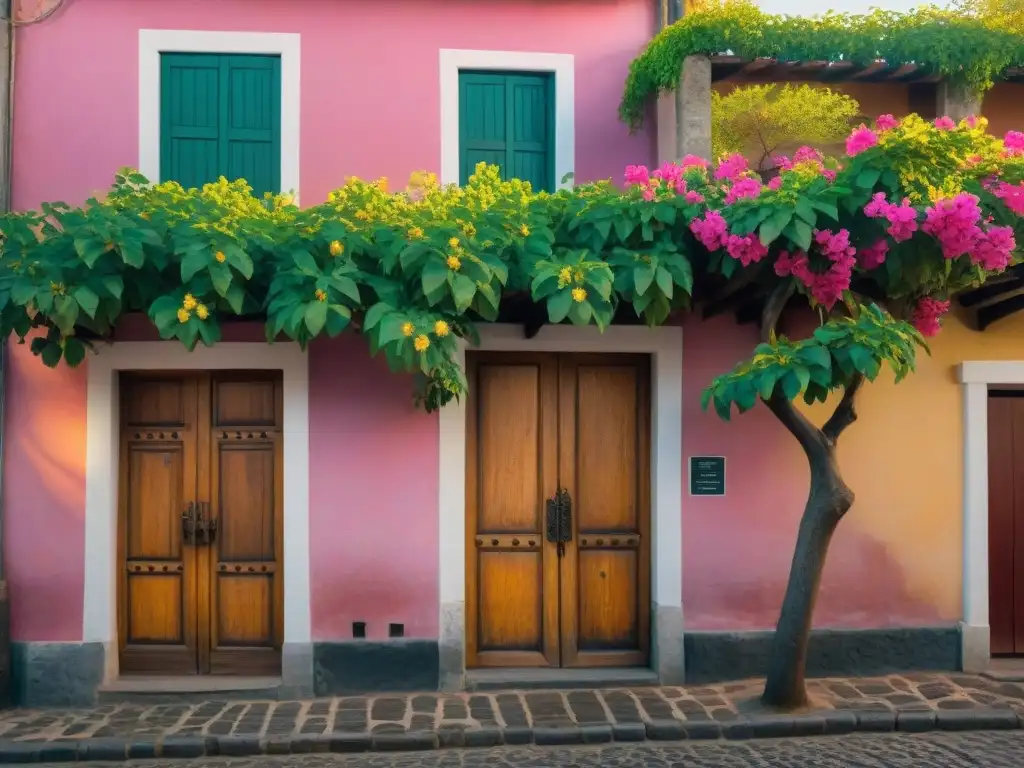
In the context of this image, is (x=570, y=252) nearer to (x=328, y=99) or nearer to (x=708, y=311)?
(x=708, y=311)

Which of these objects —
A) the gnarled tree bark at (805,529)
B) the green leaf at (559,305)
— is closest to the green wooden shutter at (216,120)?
the green leaf at (559,305)

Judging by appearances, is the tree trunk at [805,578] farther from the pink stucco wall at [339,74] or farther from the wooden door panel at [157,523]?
the wooden door panel at [157,523]

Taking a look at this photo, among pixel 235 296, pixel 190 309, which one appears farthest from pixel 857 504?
pixel 190 309

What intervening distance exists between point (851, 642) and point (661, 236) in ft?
12.1

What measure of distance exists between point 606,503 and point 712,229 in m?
2.57

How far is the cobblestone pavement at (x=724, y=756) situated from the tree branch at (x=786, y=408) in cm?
196

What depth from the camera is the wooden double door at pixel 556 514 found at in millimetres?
7496

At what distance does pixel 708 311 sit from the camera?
7355 mm

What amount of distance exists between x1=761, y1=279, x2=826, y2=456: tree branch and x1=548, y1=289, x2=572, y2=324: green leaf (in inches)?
57.9

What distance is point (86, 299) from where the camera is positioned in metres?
5.97

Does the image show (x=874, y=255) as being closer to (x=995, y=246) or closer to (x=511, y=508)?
(x=995, y=246)

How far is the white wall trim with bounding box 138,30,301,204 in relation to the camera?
726 cm

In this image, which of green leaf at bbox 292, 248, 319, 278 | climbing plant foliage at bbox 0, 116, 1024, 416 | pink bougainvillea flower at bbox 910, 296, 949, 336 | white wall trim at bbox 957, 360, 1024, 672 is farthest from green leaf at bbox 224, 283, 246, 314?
white wall trim at bbox 957, 360, 1024, 672

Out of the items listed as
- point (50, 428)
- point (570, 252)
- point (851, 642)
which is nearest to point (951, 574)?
point (851, 642)
